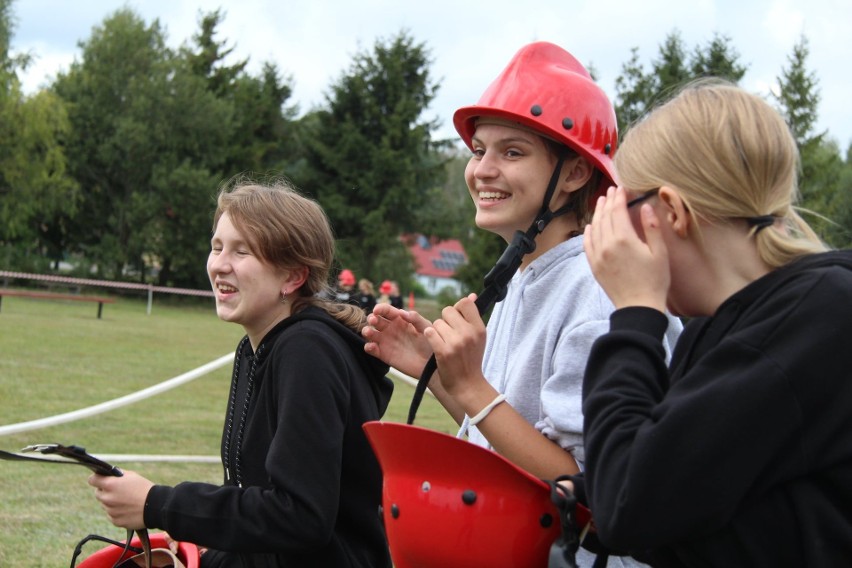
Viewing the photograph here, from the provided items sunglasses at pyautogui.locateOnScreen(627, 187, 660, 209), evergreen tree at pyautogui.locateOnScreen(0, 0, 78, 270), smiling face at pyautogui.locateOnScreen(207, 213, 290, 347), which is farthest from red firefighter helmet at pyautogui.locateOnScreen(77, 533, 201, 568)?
A: evergreen tree at pyautogui.locateOnScreen(0, 0, 78, 270)

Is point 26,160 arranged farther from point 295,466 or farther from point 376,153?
point 295,466

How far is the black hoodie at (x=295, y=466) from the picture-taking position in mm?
2564

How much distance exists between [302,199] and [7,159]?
139 feet

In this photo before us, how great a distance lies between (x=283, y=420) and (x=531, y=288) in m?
0.74

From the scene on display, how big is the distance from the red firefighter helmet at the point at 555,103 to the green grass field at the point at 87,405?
157 inches

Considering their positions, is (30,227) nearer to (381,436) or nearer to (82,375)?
(82,375)

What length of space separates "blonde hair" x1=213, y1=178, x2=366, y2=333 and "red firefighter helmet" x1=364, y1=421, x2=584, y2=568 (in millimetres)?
1164

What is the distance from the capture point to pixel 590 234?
188 cm

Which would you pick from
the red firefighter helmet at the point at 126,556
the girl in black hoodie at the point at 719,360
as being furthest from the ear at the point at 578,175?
the red firefighter helmet at the point at 126,556

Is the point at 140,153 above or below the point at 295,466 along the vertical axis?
above

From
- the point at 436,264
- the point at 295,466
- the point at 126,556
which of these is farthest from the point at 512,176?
the point at 436,264

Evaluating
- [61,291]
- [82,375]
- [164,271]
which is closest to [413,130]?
[164,271]

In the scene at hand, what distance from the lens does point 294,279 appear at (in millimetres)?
3146

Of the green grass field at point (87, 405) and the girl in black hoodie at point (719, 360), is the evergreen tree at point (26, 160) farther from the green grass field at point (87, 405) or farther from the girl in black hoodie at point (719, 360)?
the girl in black hoodie at point (719, 360)
